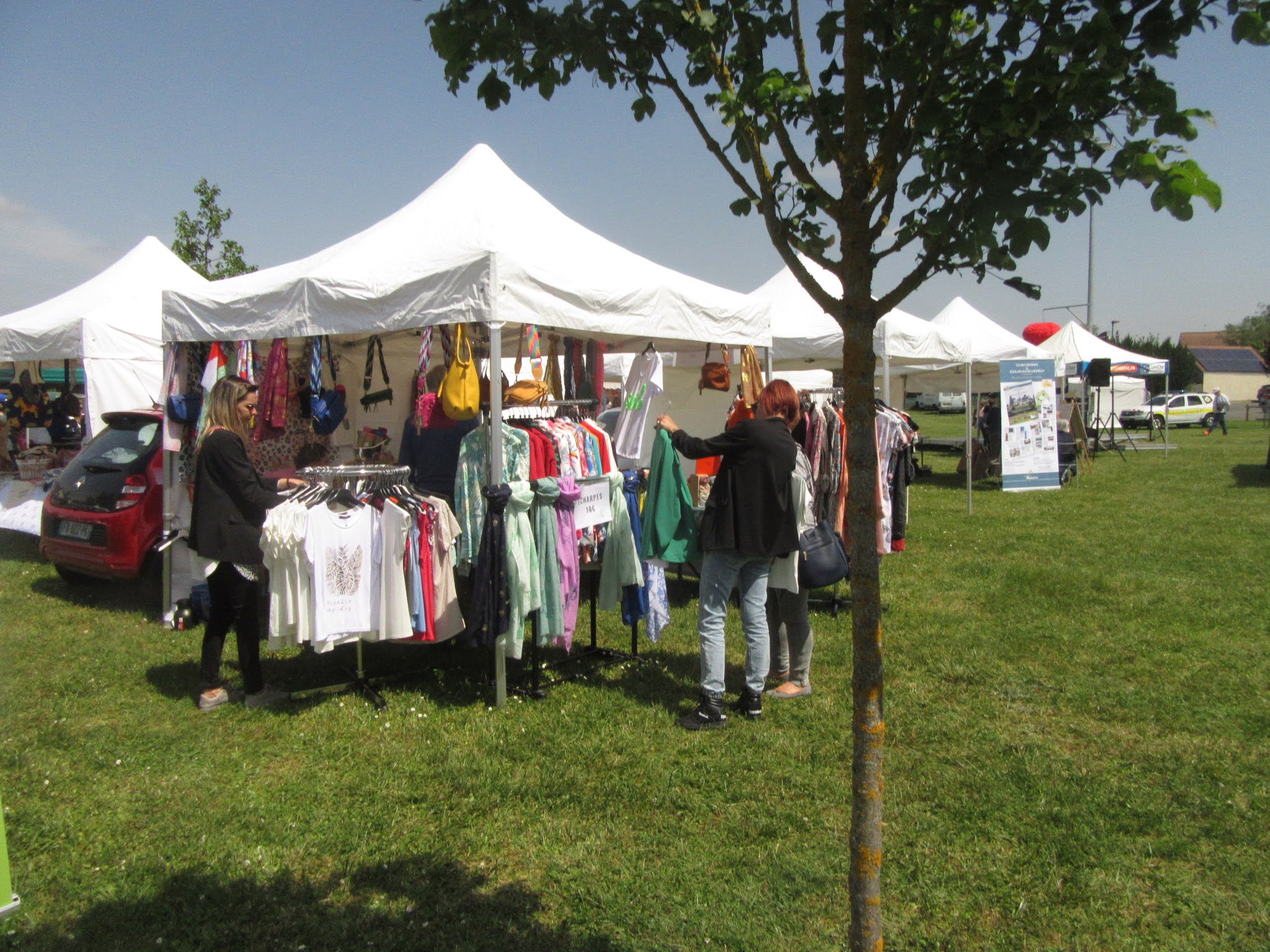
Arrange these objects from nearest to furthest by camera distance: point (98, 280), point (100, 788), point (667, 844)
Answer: point (667, 844) < point (100, 788) < point (98, 280)

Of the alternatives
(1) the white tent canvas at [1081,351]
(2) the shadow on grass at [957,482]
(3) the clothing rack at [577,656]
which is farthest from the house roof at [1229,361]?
(3) the clothing rack at [577,656]

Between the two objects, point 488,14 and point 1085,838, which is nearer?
point 488,14

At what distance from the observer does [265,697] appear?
499 cm

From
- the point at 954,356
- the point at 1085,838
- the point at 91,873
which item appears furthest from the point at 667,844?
the point at 954,356

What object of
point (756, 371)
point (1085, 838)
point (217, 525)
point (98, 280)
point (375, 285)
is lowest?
point (1085, 838)

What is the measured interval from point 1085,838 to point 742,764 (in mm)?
1479

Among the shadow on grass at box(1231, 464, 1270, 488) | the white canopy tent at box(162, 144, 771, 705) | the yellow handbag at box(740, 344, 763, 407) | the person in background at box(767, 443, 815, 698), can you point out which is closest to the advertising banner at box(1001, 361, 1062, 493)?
the shadow on grass at box(1231, 464, 1270, 488)

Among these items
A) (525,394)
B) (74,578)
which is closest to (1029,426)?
(525,394)

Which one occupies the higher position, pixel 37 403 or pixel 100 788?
pixel 37 403

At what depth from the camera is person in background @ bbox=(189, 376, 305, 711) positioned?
4.60 m

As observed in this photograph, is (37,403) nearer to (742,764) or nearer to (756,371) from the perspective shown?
(756,371)

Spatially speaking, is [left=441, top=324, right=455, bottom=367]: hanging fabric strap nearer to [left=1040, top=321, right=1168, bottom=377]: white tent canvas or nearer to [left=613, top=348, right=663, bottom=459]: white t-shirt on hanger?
[left=613, top=348, right=663, bottom=459]: white t-shirt on hanger

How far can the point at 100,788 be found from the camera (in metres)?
3.92

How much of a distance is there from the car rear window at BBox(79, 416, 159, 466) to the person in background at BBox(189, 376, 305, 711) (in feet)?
10.1
